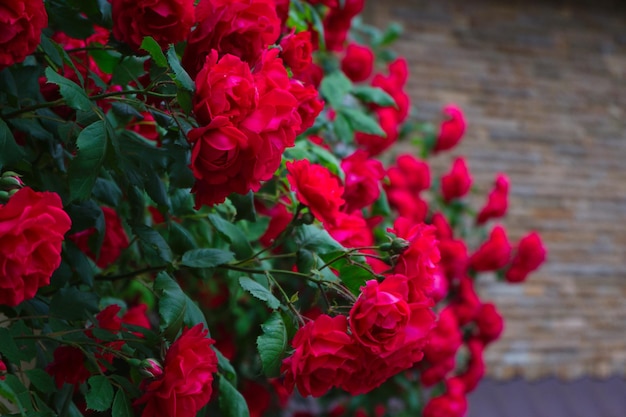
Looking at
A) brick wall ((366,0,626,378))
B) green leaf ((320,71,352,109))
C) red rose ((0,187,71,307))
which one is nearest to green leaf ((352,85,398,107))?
green leaf ((320,71,352,109))

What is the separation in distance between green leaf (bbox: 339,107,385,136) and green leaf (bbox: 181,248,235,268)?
1.61 ft

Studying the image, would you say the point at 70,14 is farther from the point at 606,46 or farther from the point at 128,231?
the point at 606,46

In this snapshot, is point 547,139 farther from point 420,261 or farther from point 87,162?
point 87,162

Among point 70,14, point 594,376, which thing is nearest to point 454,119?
point 70,14

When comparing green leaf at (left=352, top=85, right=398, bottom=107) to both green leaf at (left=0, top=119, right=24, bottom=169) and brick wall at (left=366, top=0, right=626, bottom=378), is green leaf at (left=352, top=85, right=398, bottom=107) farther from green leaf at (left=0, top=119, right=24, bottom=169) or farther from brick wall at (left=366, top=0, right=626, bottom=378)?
brick wall at (left=366, top=0, right=626, bottom=378)

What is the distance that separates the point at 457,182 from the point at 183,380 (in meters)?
1.60

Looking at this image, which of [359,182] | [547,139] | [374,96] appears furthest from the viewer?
[547,139]

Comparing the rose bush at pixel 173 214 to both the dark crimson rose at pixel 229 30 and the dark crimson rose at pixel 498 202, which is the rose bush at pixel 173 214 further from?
the dark crimson rose at pixel 498 202

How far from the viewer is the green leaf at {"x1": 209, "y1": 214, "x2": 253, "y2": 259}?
1.07 metres

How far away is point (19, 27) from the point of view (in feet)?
2.72

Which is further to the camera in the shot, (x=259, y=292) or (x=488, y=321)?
(x=488, y=321)

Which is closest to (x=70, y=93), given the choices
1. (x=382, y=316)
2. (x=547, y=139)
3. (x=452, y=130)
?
(x=382, y=316)

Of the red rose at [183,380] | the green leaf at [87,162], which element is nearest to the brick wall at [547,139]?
the red rose at [183,380]

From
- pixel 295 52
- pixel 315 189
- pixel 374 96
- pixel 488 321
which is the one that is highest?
pixel 295 52
